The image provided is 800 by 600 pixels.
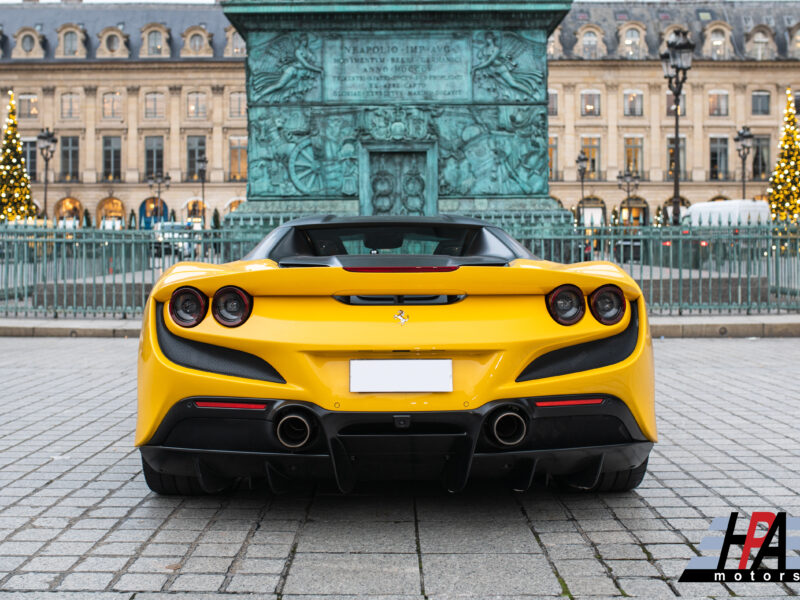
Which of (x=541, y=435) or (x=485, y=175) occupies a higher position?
(x=485, y=175)

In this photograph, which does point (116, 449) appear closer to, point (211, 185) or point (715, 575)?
point (715, 575)

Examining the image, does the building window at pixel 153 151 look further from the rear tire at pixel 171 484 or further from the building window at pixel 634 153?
the rear tire at pixel 171 484

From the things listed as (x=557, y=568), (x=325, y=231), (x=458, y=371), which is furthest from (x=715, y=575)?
(x=325, y=231)

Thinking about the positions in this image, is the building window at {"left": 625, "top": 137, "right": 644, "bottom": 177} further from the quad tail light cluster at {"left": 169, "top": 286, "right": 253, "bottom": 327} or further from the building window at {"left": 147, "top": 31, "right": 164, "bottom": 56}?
the quad tail light cluster at {"left": 169, "top": 286, "right": 253, "bottom": 327}

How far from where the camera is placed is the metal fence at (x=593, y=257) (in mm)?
14031

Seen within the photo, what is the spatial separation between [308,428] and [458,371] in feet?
1.88

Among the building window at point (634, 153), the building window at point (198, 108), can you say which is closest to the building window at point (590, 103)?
the building window at point (634, 153)

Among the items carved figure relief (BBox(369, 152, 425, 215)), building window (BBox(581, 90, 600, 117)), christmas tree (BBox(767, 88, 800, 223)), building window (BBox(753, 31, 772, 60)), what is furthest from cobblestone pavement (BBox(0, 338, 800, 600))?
building window (BBox(753, 31, 772, 60))

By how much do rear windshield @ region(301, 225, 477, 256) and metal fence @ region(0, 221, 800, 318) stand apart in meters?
9.55

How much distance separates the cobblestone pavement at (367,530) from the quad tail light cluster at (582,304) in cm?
83

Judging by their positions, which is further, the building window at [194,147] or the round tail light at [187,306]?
the building window at [194,147]

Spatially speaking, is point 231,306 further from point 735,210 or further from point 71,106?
point 71,106

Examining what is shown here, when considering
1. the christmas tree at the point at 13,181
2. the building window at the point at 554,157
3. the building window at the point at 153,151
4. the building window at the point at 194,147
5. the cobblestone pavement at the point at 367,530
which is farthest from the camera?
the building window at the point at 153,151

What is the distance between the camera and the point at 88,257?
14.1 m
